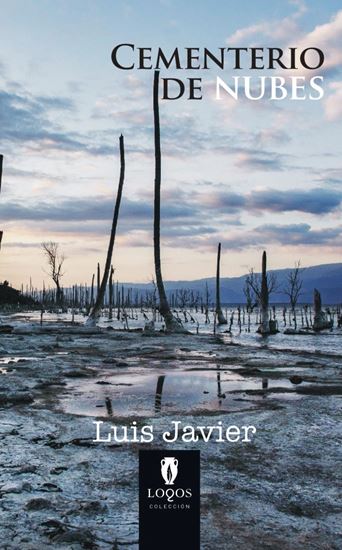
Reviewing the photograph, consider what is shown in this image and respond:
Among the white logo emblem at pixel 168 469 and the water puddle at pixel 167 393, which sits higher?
the white logo emblem at pixel 168 469

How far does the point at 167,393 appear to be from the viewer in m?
8.98

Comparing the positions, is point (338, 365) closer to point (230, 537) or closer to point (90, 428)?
point (90, 428)

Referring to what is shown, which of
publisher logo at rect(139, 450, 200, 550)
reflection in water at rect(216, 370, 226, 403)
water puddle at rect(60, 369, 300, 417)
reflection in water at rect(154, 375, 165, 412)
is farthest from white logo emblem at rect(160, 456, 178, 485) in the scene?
reflection in water at rect(216, 370, 226, 403)

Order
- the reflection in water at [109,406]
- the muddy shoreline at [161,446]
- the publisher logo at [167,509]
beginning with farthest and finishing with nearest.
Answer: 1. the reflection in water at [109,406]
2. the muddy shoreline at [161,446]
3. the publisher logo at [167,509]

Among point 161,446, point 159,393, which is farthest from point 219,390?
point 161,446

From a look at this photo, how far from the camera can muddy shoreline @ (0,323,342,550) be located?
335cm

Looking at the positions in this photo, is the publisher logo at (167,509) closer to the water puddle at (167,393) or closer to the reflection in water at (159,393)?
the water puddle at (167,393)

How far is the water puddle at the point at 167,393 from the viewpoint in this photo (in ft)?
24.5

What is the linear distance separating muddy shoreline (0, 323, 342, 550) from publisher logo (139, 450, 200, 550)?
569 mm

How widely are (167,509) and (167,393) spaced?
6.38 metres

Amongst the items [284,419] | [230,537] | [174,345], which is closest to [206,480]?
[230,537]

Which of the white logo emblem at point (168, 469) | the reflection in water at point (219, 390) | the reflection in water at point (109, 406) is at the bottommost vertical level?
the reflection in water at point (219, 390)

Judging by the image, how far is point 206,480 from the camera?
14.3 ft

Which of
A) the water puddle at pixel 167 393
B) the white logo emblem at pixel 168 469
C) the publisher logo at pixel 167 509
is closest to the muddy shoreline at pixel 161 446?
the water puddle at pixel 167 393
